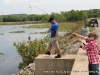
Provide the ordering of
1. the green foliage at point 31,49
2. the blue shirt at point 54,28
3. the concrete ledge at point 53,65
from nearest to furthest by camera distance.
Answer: the blue shirt at point 54,28 → the concrete ledge at point 53,65 → the green foliage at point 31,49

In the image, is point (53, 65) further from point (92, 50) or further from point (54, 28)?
point (92, 50)

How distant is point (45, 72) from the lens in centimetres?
802

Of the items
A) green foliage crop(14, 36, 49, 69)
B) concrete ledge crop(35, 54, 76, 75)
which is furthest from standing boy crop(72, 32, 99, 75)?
green foliage crop(14, 36, 49, 69)

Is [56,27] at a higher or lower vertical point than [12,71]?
higher

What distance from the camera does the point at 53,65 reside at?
7.84 m

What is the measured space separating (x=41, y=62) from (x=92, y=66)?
8.95 feet

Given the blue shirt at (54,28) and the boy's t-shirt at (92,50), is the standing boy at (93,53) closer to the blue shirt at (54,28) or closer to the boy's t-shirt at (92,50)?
the boy's t-shirt at (92,50)

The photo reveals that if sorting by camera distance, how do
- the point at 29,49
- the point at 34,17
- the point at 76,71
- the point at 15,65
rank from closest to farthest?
1. the point at 76,71
2. the point at 29,49
3. the point at 15,65
4. the point at 34,17

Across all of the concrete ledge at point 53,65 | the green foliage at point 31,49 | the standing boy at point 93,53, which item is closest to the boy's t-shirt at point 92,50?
the standing boy at point 93,53

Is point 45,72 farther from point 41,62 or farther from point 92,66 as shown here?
point 92,66

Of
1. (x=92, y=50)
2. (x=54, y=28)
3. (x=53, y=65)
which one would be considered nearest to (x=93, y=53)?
(x=92, y=50)

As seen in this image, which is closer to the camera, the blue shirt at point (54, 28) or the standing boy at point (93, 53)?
the standing boy at point (93, 53)

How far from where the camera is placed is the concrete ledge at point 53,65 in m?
7.72

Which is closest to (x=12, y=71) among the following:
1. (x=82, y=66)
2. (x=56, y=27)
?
(x=56, y=27)
